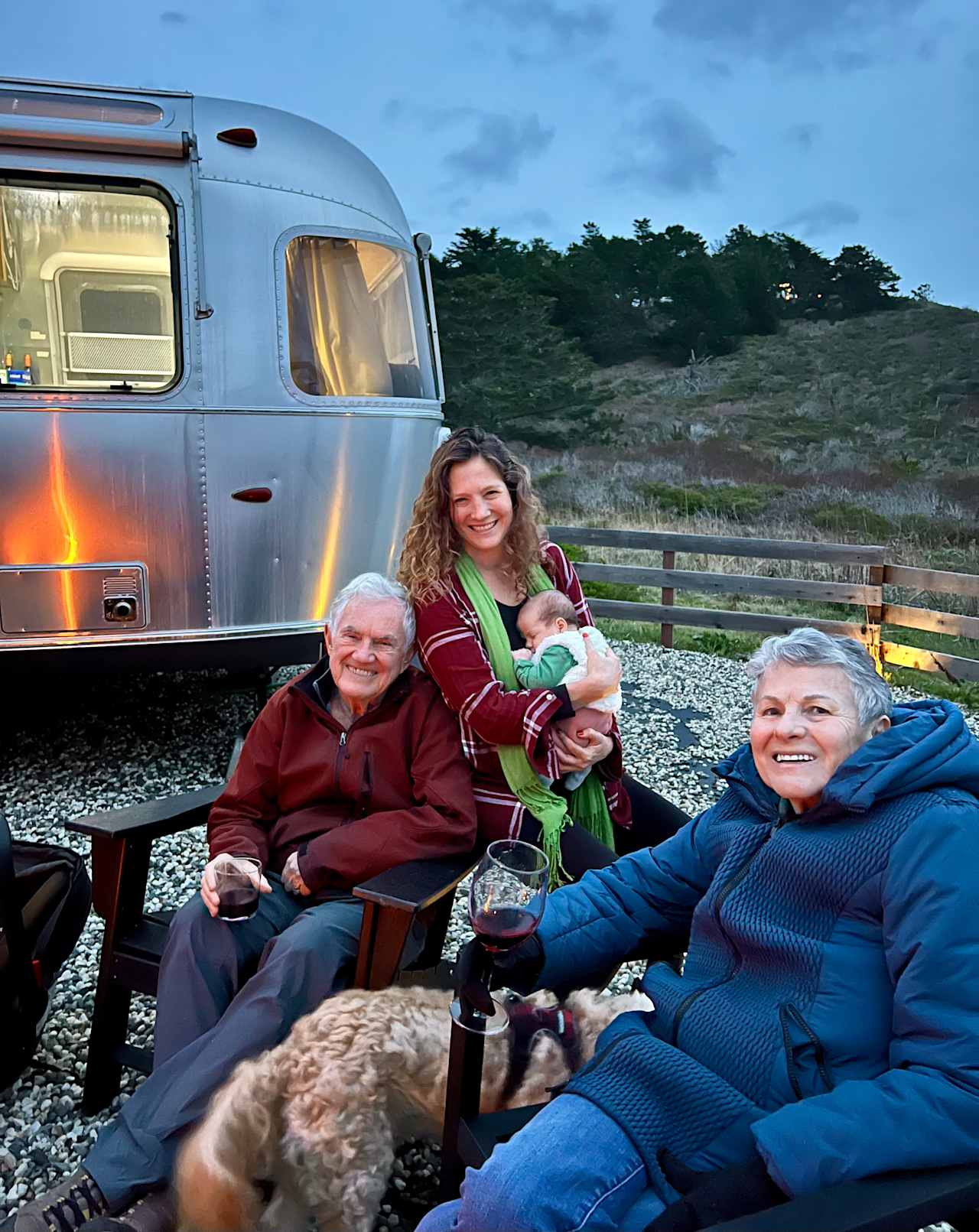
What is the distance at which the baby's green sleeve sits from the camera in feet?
8.36

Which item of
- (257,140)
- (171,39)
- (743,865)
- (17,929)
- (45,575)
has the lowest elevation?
(17,929)

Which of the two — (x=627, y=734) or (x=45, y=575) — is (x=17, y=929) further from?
(x=627, y=734)

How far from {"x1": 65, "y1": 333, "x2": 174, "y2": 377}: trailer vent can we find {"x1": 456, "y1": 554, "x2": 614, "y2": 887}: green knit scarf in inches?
98.0

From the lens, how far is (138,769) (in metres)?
5.20

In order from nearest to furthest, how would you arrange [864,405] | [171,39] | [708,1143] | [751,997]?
[708,1143], [751,997], [171,39], [864,405]

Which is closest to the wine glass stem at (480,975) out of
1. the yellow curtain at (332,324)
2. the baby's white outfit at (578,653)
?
the baby's white outfit at (578,653)

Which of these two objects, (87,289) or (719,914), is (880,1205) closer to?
(719,914)

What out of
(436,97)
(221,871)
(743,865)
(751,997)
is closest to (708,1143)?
(751,997)

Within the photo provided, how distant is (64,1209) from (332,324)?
3.93 metres

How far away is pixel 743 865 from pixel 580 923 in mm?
355

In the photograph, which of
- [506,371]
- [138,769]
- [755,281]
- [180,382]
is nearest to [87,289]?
[180,382]

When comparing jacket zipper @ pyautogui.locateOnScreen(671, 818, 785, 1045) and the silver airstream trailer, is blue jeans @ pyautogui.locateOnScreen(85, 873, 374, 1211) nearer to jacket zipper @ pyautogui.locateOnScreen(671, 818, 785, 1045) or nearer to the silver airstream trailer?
jacket zipper @ pyautogui.locateOnScreen(671, 818, 785, 1045)

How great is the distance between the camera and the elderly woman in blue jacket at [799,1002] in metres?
1.26

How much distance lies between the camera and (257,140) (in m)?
4.66
